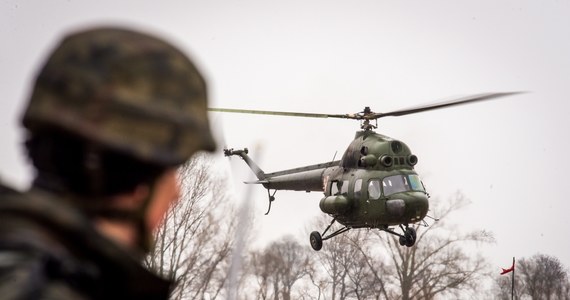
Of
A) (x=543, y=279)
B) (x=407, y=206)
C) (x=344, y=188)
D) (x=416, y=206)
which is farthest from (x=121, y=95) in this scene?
(x=543, y=279)

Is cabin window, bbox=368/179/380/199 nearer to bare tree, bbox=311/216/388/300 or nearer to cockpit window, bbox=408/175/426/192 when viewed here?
cockpit window, bbox=408/175/426/192

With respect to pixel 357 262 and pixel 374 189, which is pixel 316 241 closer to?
pixel 374 189

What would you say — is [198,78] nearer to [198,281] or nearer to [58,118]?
[58,118]

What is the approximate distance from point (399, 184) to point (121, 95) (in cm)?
1422

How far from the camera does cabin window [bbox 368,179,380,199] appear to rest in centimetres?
1499

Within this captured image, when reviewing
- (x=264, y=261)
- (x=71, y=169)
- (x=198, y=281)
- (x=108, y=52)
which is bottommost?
(x=71, y=169)

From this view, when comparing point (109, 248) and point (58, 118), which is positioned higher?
point (58, 118)

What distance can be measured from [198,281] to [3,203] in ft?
73.1

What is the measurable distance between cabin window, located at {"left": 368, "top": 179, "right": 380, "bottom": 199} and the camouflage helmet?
14004mm

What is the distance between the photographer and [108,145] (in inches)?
46.2

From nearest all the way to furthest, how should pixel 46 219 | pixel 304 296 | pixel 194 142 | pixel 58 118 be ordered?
pixel 46 219, pixel 58 118, pixel 194 142, pixel 304 296

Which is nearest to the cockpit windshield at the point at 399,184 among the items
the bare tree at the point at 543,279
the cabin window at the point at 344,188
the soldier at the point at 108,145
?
the cabin window at the point at 344,188

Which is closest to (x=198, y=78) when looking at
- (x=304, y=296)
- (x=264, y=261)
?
(x=264, y=261)

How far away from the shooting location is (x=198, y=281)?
22.5 meters
